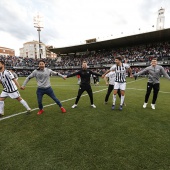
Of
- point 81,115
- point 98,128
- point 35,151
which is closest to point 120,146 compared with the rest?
point 98,128

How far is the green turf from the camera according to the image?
247 cm

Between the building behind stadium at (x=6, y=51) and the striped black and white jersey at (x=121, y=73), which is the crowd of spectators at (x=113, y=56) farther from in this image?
the building behind stadium at (x=6, y=51)

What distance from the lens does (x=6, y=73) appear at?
4789mm

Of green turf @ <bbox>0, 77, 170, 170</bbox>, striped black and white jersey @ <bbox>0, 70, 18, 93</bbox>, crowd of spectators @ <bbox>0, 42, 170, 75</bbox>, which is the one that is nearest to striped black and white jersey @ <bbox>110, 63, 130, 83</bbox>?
green turf @ <bbox>0, 77, 170, 170</bbox>

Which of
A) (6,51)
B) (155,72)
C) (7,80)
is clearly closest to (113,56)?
(155,72)

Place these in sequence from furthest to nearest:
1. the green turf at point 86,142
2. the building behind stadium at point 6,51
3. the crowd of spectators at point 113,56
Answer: the building behind stadium at point 6,51
the crowd of spectators at point 113,56
the green turf at point 86,142

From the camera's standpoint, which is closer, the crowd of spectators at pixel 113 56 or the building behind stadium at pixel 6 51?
the crowd of spectators at pixel 113 56

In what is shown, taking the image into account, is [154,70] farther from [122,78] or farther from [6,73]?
[6,73]

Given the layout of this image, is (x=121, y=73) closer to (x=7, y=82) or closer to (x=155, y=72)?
(x=155, y=72)

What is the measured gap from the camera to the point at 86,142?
319 cm

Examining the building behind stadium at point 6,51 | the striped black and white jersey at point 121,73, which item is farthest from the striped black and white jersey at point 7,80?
the building behind stadium at point 6,51

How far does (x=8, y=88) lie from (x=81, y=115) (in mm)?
2792

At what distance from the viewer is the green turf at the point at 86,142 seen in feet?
8.12

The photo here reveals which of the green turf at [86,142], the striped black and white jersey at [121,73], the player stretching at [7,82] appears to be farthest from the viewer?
the striped black and white jersey at [121,73]
